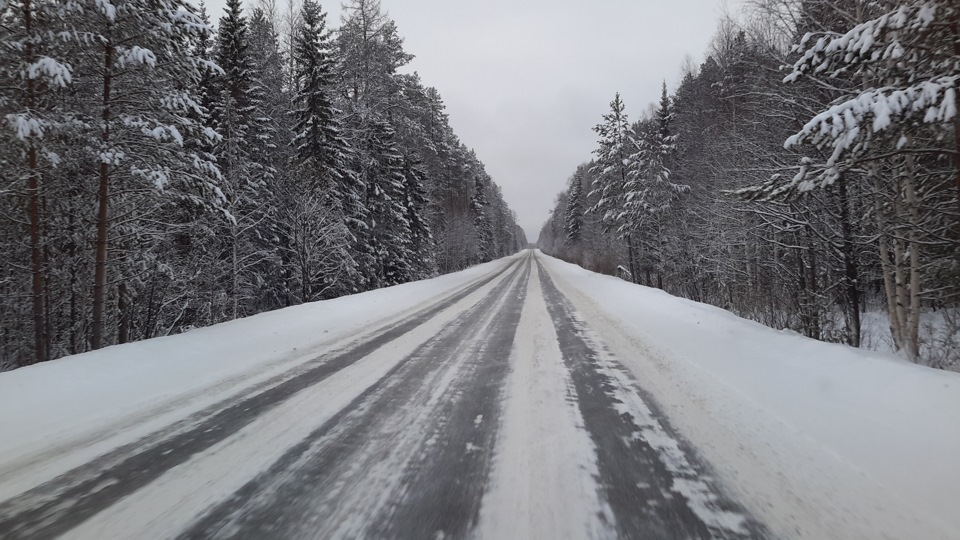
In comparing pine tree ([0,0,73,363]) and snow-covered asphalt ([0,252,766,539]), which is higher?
pine tree ([0,0,73,363])

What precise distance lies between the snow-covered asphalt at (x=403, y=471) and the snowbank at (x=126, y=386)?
324mm

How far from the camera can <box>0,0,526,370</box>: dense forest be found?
667 cm

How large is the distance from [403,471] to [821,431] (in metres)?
2.93

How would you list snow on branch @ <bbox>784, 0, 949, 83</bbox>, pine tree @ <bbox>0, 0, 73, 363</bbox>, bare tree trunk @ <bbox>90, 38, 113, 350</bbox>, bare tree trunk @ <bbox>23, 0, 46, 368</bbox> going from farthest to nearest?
1. bare tree trunk @ <bbox>90, 38, 113, 350</bbox>
2. bare tree trunk @ <bbox>23, 0, 46, 368</bbox>
3. pine tree @ <bbox>0, 0, 73, 363</bbox>
4. snow on branch @ <bbox>784, 0, 949, 83</bbox>

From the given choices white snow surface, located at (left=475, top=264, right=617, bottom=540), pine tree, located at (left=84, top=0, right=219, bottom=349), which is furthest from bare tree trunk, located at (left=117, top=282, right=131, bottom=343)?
Answer: white snow surface, located at (left=475, top=264, right=617, bottom=540)

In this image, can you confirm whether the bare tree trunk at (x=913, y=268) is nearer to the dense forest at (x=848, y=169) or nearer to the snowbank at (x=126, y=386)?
the dense forest at (x=848, y=169)

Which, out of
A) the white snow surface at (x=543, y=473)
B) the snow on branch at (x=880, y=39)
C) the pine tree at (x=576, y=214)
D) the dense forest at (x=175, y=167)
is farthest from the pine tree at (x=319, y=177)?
the pine tree at (x=576, y=214)

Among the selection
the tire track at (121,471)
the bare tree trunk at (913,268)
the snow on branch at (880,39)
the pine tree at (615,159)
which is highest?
the pine tree at (615,159)

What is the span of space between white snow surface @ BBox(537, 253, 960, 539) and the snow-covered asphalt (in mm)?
268

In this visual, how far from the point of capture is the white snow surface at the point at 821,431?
1886mm

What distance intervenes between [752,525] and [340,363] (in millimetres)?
4415

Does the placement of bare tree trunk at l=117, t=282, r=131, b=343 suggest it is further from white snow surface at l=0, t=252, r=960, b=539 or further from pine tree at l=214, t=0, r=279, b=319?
white snow surface at l=0, t=252, r=960, b=539

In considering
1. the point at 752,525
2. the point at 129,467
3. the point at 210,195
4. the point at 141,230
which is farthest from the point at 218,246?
the point at 752,525

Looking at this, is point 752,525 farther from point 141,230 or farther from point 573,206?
point 573,206
